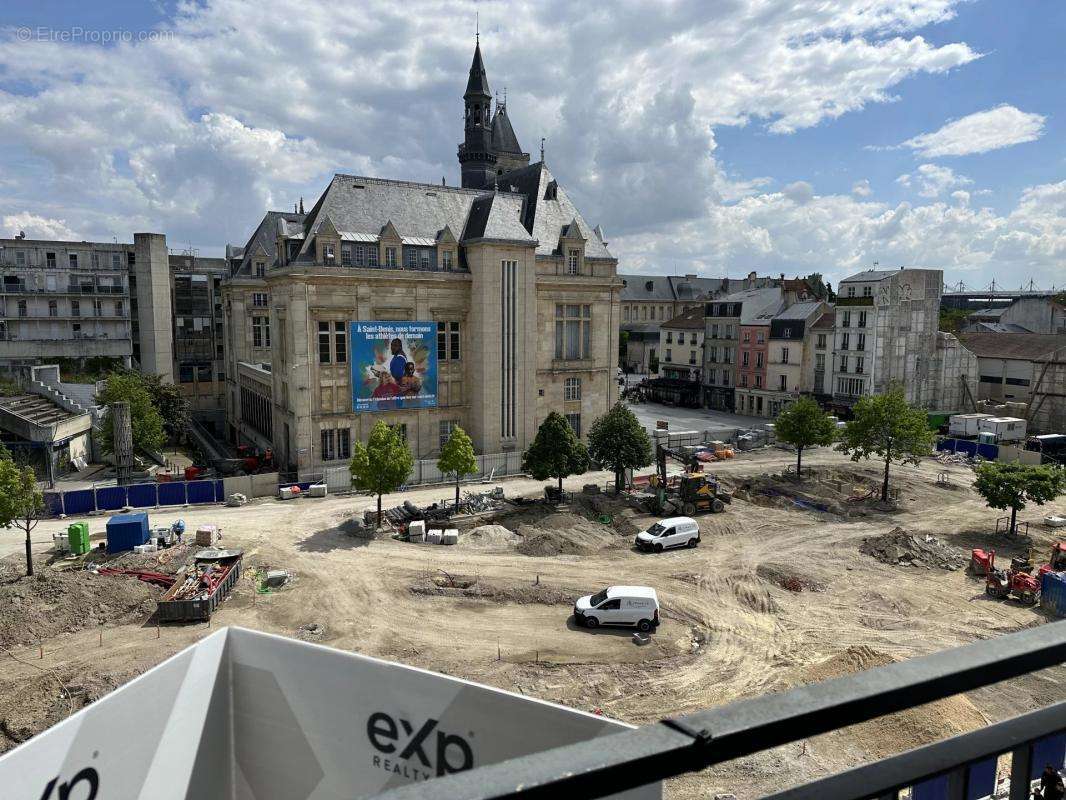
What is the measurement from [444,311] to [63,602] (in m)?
27.8

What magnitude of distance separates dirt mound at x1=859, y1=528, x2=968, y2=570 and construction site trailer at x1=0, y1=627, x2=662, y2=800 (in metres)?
30.7

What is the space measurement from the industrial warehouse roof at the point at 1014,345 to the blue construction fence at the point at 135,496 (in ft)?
222

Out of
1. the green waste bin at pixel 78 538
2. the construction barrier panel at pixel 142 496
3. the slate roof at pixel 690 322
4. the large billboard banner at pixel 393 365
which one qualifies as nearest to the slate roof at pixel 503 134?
the slate roof at pixel 690 322

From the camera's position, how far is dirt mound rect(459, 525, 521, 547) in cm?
3428

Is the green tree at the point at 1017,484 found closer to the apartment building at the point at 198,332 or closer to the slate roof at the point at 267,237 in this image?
the slate roof at the point at 267,237

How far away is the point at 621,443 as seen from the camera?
4084 cm

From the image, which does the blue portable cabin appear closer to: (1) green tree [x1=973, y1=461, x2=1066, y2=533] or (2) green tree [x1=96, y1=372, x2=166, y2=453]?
(2) green tree [x1=96, y1=372, x2=166, y2=453]

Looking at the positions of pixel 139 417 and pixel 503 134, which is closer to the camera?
pixel 139 417

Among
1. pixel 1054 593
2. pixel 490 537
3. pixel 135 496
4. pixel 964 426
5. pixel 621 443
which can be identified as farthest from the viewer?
pixel 964 426

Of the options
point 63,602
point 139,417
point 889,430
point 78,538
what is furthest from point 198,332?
point 889,430

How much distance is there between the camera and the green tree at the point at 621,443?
4088 cm

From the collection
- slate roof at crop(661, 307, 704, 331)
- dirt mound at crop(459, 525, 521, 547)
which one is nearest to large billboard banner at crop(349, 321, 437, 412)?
dirt mound at crop(459, 525, 521, 547)

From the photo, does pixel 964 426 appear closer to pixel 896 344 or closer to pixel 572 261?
pixel 896 344

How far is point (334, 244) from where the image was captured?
4372 centimetres
